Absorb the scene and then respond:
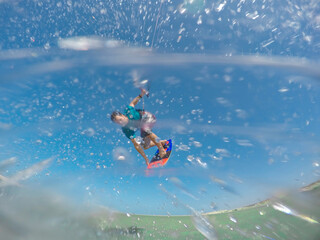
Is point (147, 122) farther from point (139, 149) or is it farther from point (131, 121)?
point (139, 149)

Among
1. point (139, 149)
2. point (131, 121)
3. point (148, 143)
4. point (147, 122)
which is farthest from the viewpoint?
point (148, 143)

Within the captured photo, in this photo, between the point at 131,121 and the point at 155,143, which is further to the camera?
the point at 155,143

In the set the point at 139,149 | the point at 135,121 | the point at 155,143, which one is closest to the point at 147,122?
the point at 135,121

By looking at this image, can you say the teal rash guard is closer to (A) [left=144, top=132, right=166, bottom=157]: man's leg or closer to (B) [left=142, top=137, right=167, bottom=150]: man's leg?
(A) [left=144, top=132, right=166, bottom=157]: man's leg

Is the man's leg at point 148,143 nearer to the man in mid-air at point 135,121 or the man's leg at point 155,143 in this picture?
the man's leg at point 155,143

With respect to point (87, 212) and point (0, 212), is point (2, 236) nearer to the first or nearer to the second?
point (0, 212)

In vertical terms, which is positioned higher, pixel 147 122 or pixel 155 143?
pixel 147 122

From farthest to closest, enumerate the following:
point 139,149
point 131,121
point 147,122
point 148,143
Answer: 1. point 148,143
2. point 139,149
3. point 147,122
4. point 131,121
